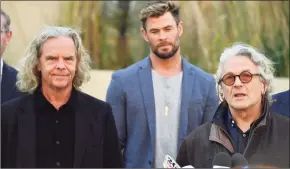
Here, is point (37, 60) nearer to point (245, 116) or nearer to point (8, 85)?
point (8, 85)

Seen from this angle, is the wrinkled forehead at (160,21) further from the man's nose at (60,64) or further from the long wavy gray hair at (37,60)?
the man's nose at (60,64)

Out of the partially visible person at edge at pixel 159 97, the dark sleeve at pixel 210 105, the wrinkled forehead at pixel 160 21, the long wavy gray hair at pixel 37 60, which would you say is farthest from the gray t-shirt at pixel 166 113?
the long wavy gray hair at pixel 37 60

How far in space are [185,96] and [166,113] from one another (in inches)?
6.7

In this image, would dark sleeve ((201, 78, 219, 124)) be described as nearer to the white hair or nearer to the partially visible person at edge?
the partially visible person at edge

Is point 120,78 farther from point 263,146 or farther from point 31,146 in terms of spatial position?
point 263,146

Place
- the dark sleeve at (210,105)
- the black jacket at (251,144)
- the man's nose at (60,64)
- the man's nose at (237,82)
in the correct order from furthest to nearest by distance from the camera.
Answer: the dark sleeve at (210,105) → the man's nose at (60,64) → the man's nose at (237,82) → the black jacket at (251,144)

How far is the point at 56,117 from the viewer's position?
3.96m

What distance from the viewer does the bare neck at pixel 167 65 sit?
4836 millimetres

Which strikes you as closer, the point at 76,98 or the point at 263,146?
the point at 263,146

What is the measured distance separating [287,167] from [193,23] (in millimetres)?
3309

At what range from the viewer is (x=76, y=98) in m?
4.05

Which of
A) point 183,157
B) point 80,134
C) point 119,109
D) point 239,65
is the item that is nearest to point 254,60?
point 239,65

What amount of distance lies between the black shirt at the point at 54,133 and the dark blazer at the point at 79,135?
29 millimetres

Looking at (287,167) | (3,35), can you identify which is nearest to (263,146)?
(287,167)
